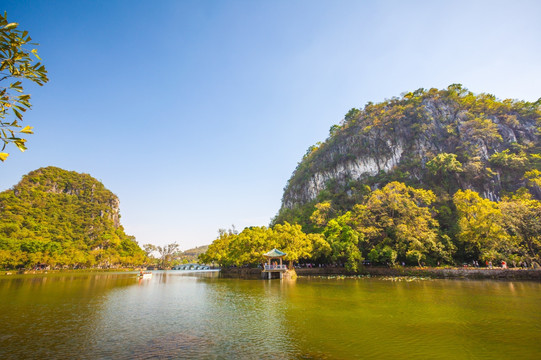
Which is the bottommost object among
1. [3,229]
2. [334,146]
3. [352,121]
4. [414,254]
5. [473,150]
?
[414,254]

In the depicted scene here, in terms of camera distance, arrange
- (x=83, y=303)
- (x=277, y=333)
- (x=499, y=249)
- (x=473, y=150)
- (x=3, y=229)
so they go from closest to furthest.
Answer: (x=277, y=333) → (x=83, y=303) → (x=499, y=249) → (x=473, y=150) → (x=3, y=229)

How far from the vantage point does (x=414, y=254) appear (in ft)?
112

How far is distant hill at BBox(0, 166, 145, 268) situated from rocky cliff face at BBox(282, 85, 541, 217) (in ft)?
209

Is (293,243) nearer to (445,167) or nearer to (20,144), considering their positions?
(445,167)

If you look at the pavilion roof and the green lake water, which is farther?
the pavilion roof

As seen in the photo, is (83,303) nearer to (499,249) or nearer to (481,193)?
(499,249)

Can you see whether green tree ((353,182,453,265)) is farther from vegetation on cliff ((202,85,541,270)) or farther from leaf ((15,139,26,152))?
leaf ((15,139,26,152))

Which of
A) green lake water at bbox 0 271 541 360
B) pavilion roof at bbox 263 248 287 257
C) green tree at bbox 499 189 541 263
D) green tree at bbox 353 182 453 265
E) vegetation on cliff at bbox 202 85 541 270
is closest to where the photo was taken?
green lake water at bbox 0 271 541 360

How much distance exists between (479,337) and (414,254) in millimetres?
27473

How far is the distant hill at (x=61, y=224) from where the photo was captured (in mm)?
59562

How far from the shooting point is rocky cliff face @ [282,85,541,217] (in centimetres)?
4928

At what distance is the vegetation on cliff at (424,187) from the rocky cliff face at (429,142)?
21 centimetres

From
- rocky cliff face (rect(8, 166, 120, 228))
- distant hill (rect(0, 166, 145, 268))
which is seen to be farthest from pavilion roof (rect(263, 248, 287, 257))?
rocky cliff face (rect(8, 166, 120, 228))

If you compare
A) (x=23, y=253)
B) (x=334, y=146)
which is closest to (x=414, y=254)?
(x=334, y=146)
